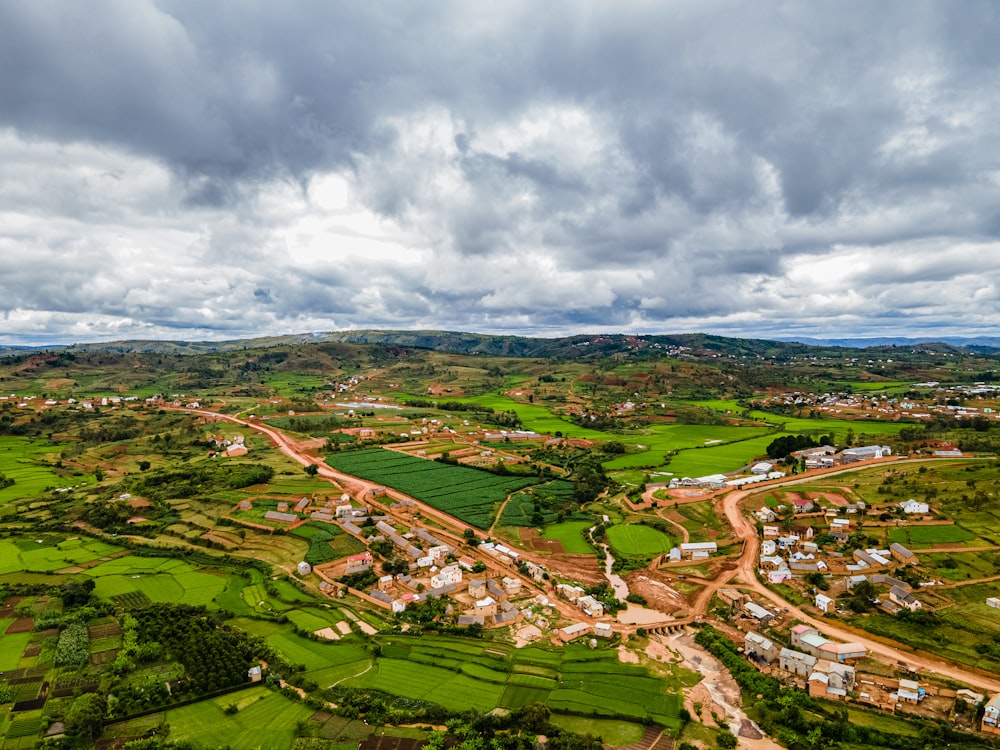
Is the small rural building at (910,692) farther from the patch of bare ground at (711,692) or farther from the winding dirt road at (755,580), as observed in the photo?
the patch of bare ground at (711,692)

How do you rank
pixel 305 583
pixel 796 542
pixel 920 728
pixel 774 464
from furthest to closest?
pixel 774 464 < pixel 796 542 < pixel 305 583 < pixel 920 728

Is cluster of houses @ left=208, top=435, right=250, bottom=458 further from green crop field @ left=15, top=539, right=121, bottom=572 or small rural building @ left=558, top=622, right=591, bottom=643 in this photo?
small rural building @ left=558, top=622, right=591, bottom=643

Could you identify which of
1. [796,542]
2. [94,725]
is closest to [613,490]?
[796,542]

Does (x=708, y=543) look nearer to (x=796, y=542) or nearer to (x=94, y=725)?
(x=796, y=542)

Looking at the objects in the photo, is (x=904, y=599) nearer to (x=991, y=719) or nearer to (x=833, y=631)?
(x=833, y=631)

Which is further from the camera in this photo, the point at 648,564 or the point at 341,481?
the point at 341,481

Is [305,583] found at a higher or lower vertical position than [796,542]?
lower
